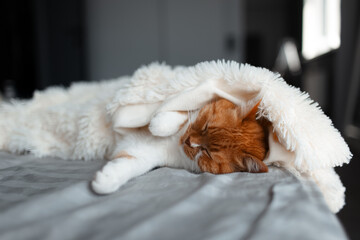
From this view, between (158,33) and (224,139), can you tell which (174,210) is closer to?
(224,139)

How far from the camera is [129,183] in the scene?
2.52 ft

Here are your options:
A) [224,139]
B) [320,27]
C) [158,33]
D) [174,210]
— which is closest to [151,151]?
[224,139]

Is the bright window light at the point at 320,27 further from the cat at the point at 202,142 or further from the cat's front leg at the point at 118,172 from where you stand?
the cat's front leg at the point at 118,172

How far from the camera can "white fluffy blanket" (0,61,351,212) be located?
79cm

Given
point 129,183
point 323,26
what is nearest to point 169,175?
point 129,183

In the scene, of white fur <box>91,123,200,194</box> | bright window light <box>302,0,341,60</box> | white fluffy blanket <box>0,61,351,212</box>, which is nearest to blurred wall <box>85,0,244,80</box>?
bright window light <box>302,0,341,60</box>

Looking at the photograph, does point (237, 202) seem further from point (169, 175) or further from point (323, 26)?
point (323, 26)

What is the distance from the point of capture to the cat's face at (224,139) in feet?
2.97

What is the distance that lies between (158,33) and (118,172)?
403 centimetres

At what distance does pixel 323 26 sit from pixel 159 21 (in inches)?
86.9

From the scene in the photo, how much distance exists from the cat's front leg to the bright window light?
2718 millimetres

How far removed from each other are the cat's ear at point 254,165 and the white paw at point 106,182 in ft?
1.19

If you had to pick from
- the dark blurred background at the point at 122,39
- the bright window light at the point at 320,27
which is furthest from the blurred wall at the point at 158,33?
the bright window light at the point at 320,27

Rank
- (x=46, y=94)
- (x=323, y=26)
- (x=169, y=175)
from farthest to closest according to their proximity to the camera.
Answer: (x=323, y=26), (x=46, y=94), (x=169, y=175)
